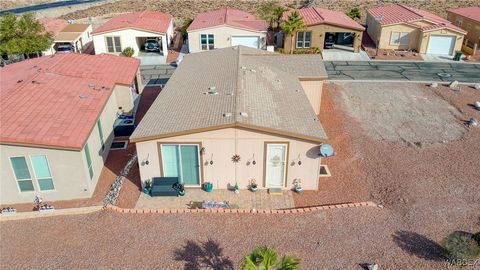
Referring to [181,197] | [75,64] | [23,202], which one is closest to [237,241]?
[181,197]

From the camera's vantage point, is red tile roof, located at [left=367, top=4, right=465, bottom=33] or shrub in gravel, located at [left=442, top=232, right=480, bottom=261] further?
red tile roof, located at [left=367, top=4, right=465, bottom=33]

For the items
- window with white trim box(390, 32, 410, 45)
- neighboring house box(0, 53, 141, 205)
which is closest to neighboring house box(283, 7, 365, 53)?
window with white trim box(390, 32, 410, 45)

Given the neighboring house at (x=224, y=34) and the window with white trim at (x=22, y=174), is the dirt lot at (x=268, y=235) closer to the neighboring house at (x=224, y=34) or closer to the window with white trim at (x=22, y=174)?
the window with white trim at (x=22, y=174)

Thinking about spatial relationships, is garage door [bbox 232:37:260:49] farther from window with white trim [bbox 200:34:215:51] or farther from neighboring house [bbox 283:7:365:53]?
neighboring house [bbox 283:7:365:53]

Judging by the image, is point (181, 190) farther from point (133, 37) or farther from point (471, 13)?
point (471, 13)

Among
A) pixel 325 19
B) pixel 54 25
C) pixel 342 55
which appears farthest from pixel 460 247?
pixel 54 25

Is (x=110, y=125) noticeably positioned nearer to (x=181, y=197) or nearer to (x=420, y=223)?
(x=181, y=197)

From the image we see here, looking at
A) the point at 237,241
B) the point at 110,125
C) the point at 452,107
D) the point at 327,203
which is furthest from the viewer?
the point at 452,107
